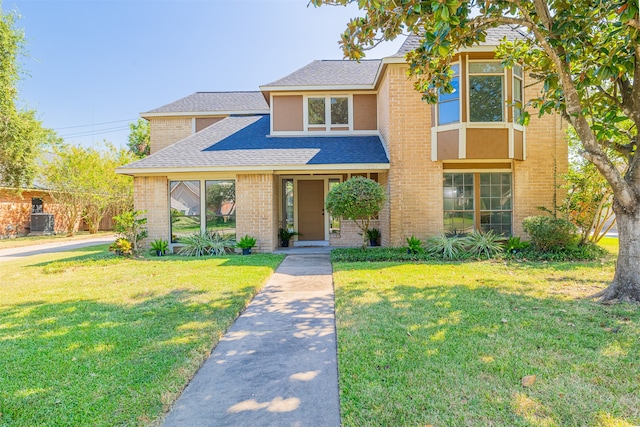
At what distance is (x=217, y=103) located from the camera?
1630cm

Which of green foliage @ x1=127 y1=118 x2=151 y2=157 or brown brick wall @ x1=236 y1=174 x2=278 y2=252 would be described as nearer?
brown brick wall @ x1=236 y1=174 x2=278 y2=252

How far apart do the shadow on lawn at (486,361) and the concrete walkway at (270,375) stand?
0.67 feet

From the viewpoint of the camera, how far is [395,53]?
1041 centimetres

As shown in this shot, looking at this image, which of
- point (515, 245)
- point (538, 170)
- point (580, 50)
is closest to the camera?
point (580, 50)

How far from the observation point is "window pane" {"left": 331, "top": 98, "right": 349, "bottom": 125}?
1262 cm

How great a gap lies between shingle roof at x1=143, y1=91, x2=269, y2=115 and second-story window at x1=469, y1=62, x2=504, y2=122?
9804mm

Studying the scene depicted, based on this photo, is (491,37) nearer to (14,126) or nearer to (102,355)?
(102,355)

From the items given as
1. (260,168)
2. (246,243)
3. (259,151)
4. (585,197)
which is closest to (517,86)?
(585,197)

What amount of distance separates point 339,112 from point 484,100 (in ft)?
17.4

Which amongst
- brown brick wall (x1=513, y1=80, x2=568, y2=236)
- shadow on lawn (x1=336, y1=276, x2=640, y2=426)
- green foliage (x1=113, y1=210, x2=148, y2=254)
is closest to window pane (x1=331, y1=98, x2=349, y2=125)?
brown brick wall (x1=513, y1=80, x2=568, y2=236)

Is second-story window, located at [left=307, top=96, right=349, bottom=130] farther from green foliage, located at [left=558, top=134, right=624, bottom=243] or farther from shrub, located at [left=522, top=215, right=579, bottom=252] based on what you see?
green foliage, located at [left=558, top=134, right=624, bottom=243]

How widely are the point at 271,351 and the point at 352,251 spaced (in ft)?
20.8

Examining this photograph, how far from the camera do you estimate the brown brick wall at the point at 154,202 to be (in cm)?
1092

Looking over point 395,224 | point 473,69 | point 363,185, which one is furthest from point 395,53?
point 395,224
